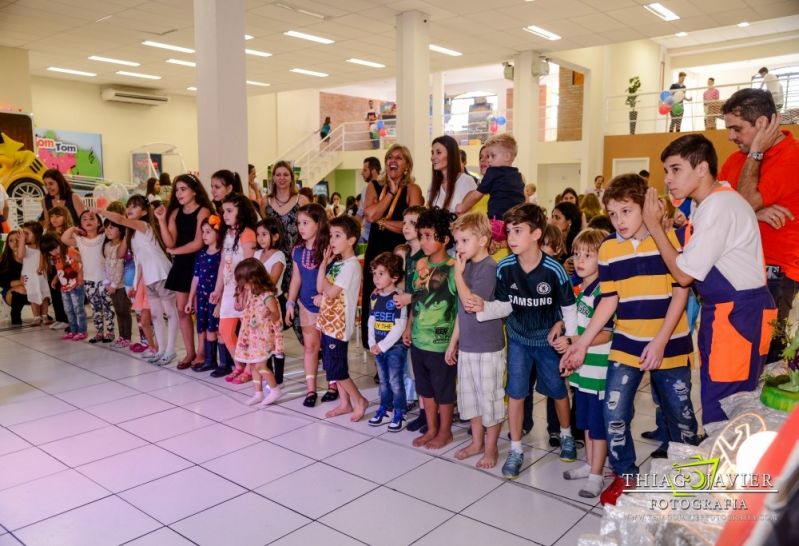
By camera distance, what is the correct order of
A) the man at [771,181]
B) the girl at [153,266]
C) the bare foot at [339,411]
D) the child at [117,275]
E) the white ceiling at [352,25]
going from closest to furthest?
1. the man at [771,181]
2. the bare foot at [339,411]
3. the girl at [153,266]
4. the child at [117,275]
5. the white ceiling at [352,25]

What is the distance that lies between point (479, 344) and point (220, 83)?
4.13 m

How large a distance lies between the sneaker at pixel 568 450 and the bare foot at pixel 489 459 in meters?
0.36

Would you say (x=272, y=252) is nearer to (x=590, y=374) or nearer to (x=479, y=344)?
(x=479, y=344)

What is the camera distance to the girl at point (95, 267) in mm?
5371

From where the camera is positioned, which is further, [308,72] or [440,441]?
[308,72]

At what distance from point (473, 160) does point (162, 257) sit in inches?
469

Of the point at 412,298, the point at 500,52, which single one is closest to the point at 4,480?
the point at 412,298

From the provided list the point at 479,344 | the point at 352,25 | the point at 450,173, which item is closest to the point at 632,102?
the point at 352,25

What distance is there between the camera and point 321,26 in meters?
9.30

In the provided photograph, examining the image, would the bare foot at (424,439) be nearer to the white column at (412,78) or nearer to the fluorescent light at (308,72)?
the white column at (412,78)

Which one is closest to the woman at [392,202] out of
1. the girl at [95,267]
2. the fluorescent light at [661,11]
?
the girl at [95,267]

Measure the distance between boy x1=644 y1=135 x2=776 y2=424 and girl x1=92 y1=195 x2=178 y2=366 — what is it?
3.95 m

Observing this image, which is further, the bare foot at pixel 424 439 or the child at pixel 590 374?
the bare foot at pixel 424 439

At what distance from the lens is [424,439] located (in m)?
3.25
